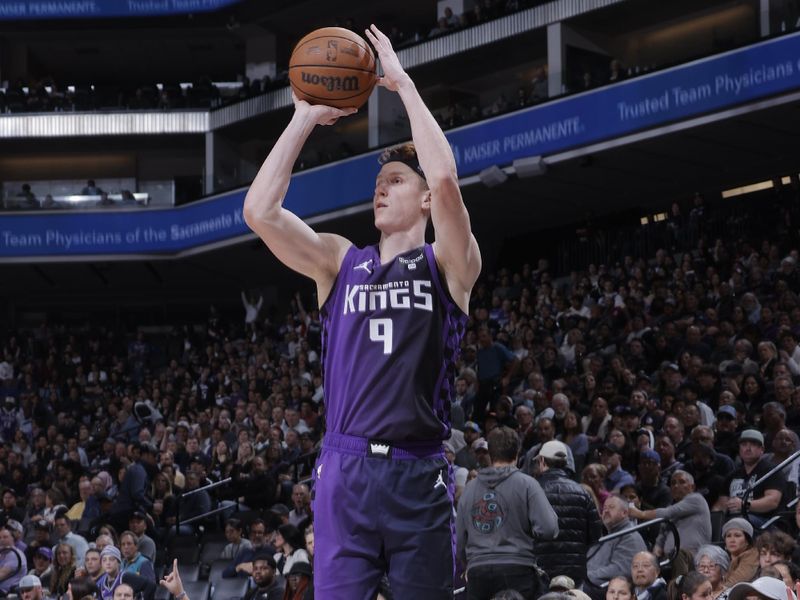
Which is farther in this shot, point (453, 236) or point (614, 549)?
point (614, 549)

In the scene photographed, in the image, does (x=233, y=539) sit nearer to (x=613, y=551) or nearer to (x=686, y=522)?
(x=613, y=551)

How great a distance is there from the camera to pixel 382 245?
431cm

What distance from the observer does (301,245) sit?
→ 166 inches

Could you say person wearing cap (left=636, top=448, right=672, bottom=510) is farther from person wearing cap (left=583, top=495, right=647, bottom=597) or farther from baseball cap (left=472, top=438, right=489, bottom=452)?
baseball cap (left=472, top=438, right=489, bottom=452)

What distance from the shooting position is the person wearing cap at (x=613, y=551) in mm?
9282

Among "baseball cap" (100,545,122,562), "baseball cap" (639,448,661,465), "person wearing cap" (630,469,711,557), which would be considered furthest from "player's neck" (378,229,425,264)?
"baseball cap" (100,545,122,562)

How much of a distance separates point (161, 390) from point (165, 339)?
554 centimetres

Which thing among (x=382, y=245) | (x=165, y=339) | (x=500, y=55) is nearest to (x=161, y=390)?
(x=165, y=339)

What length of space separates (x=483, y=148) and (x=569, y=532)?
531 inches

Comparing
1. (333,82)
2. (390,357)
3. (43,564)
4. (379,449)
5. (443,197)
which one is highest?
(333,82)

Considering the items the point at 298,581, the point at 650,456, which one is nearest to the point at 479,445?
the point at 650,456

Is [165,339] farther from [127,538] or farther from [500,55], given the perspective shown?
[127,538]

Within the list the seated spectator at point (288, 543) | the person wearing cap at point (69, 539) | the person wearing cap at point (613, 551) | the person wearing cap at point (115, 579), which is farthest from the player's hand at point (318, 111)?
the person wearing cap at point (69, 539)

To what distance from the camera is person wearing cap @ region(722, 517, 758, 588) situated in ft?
27.2
